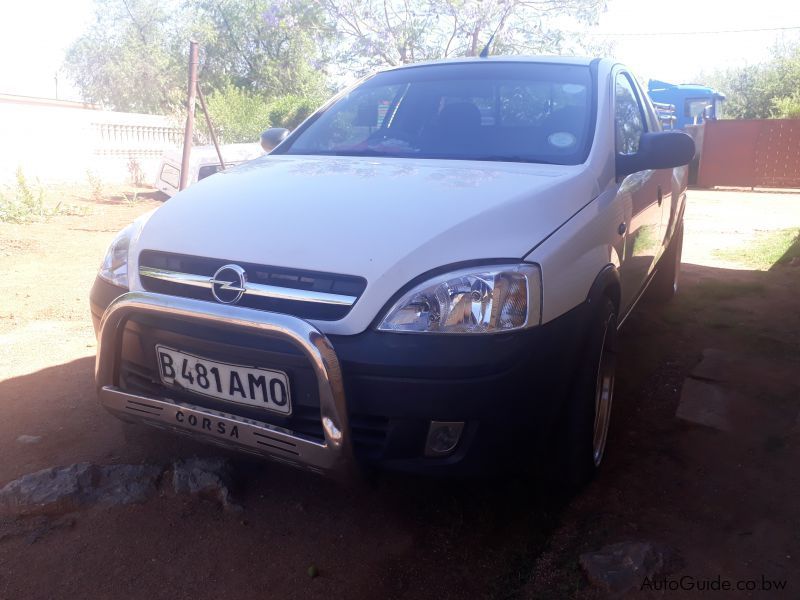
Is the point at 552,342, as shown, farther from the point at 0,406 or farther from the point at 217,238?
the point at 0,406

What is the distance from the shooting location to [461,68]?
3.49 m

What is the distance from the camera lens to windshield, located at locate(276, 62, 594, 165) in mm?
2910

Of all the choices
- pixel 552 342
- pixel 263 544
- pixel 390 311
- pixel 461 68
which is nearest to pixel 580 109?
pixel 461 68

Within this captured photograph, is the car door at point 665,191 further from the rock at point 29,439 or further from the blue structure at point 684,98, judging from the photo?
the blue structure at point 684,98

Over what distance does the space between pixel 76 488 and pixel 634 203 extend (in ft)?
8.35

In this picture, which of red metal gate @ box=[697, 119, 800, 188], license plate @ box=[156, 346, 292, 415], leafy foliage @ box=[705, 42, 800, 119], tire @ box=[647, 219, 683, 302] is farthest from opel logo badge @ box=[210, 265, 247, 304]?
leafy foliage @ box=[705, 42, 800, 119]

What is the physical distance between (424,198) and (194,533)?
1.37 metres

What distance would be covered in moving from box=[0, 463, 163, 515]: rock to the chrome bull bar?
0.41m

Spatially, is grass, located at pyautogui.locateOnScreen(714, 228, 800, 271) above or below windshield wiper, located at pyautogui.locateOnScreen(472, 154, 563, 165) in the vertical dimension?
below

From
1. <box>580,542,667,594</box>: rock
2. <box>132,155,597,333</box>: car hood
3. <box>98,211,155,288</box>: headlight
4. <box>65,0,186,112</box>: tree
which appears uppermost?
<box>65,0,186,112</box>: tree

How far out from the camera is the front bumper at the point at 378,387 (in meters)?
1.95

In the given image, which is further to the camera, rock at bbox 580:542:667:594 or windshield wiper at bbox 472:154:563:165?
windshield wiper at bbox 472:154:563:165

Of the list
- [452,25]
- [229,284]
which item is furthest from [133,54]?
[229,284]

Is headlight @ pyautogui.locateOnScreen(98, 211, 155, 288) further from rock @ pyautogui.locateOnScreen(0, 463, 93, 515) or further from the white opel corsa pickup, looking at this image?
rock @ pyautogui.locateOnScreen(0, 463, 93, 515)
